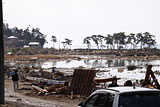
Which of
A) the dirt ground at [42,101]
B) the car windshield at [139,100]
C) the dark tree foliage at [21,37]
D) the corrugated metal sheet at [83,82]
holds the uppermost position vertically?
the dark tree foliage at [21,37]

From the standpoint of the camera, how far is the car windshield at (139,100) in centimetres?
702

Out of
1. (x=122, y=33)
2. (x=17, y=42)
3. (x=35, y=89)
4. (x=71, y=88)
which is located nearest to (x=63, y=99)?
(x=71, y=88)

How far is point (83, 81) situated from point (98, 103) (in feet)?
40.6

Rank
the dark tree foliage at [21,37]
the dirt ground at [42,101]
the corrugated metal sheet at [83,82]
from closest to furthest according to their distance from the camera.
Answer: the dirt ground at [42,101], the corrugated metal sheet at [83,82], the dark tree foliage at [21,37]

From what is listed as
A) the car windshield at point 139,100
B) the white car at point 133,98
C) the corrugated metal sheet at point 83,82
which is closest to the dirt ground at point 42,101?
the corrugated metal sheet at point 83,82

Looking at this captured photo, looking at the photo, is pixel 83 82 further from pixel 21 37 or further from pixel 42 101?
pixel 21 37

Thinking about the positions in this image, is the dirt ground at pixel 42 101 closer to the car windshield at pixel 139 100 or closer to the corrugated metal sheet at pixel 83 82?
the corrugated metal sheet at pixel 83 82

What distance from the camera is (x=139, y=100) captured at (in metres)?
7.03

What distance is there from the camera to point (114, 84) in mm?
14844

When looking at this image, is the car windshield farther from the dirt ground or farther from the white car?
the dirt ground

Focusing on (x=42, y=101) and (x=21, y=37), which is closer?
(x=42, y=101)

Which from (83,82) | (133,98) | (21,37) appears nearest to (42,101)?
(83,82)

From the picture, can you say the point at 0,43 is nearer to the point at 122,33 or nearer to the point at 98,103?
the point at 98,103

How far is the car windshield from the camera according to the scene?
7.02 metres
